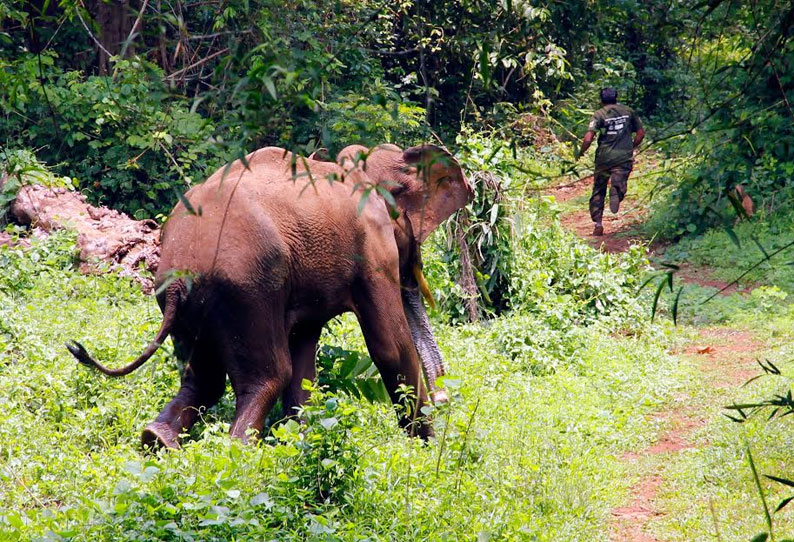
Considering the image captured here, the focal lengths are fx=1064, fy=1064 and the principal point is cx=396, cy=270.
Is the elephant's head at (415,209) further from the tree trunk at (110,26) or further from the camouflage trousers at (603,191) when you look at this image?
the tree trunk at (110,26)

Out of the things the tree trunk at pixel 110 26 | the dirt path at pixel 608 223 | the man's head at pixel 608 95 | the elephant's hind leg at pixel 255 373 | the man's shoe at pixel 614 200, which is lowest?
the dirt path at pixel 608 223

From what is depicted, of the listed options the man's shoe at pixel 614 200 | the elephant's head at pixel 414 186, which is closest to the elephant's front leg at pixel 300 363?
the elephant's head at pixel 414 186

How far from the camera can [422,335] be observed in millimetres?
7090

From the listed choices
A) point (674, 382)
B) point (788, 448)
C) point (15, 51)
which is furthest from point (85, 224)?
point (788, 448)

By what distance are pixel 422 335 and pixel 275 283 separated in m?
1.56

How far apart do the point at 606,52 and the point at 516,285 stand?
1172 cm

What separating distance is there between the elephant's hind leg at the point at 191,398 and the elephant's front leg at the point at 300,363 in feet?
1.64

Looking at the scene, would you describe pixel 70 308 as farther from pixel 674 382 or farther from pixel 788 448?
pixel 788 448

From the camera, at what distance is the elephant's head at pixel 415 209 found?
6.91 metres

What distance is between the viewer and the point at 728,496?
5.83 m

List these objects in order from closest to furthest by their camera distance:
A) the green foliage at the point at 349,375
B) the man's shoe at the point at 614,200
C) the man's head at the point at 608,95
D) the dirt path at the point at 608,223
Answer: the green foliage at the point at 349,375, the dirt path at the point at 608,223, the man's head at the point at 608,95, the man's shoe at the point at 614,200

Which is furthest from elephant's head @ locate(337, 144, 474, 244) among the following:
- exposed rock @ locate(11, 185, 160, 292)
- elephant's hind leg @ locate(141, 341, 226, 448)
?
exposed rock @ locate(11, 185, 160, 292)

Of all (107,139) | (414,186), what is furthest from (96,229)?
(414,186)

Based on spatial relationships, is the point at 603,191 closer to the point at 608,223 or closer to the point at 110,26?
the point at 608,223
